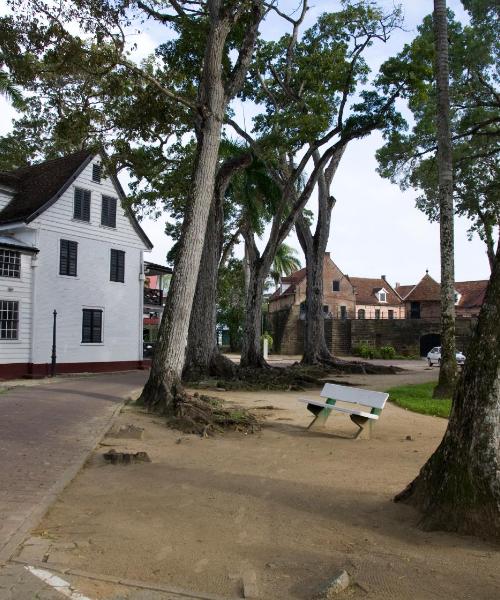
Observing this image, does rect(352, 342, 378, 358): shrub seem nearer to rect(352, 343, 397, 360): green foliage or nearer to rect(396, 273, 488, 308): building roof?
rect(352, 343, 397, 360): green foliage

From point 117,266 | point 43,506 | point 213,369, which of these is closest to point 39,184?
point 117,266

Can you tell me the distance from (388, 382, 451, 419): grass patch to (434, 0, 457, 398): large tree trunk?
0.66m

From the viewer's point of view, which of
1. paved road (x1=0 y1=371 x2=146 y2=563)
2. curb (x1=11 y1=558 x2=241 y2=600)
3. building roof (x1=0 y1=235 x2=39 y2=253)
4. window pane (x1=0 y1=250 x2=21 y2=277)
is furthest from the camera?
window pane (x1=0 y1=250 x2=21 y2=277)

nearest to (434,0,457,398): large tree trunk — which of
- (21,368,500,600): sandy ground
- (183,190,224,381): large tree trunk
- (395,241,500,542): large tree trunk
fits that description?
(21,368,500,600): sandy ground

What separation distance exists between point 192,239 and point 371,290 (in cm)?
6387

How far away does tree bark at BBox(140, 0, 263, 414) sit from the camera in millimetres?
12117

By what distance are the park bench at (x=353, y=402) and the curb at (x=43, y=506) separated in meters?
3.77

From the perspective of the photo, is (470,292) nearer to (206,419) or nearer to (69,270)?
(69,270)

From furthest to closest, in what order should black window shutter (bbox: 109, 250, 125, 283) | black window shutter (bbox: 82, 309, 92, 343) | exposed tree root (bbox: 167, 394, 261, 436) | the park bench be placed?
1. black window shutter (bbox: 109, 250, 125, 283)
2. black window shutter (bbox: 82, 309, 92, 343)
3. exposed tree root (bbox: 167, 394, 261, 436)
4. the park bench

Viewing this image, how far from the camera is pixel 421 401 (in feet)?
47.0

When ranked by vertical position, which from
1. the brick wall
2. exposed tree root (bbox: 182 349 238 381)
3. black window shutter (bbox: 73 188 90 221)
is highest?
black window shutter (bbox: 73 188 90 221)

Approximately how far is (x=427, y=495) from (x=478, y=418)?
0.91m

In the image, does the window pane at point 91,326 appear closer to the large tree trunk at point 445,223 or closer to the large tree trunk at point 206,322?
the large tree trunk at point 206,322

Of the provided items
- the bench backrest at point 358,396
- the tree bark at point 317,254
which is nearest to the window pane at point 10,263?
the tree bark at point 317,254
